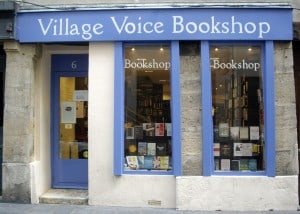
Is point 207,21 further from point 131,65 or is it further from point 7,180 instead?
point 7,180

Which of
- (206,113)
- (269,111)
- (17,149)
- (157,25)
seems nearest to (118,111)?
(206,113)

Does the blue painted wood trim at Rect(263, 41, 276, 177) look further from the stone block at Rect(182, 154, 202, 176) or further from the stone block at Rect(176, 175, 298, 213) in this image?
the stone block at Rect(182, 154, 202, 176)

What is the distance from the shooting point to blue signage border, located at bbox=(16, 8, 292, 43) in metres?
7.40

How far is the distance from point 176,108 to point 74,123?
7.67 feet

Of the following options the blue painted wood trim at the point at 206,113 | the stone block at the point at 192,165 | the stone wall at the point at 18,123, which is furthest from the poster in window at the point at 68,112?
the blue painted wood trim at the point at 206,113

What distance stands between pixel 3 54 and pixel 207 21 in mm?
4064

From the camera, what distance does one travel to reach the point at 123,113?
774 centimetres

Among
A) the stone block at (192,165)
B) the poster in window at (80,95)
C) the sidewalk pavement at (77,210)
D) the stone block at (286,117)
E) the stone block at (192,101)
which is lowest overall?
the sidewalk pavement at (77,210)

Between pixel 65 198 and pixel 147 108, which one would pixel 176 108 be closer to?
pixel 147 108

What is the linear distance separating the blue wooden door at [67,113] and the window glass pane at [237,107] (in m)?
2.72


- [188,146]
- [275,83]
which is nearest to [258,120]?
[275,83]

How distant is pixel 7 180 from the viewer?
761 cm

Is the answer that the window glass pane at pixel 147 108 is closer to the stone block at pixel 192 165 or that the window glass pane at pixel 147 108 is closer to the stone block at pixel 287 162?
the stone block at pixel 192 165

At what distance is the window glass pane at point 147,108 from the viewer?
7.77m
